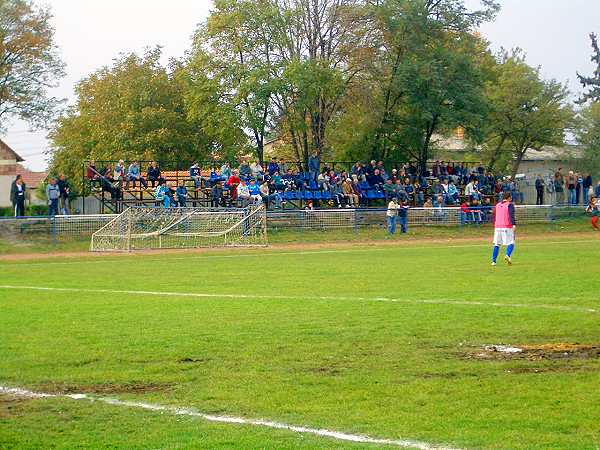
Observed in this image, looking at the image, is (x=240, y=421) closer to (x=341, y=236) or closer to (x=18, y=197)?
(x=341, y=236)

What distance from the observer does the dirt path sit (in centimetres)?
3550

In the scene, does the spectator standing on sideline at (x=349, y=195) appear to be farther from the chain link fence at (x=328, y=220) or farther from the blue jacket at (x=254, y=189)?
the blue jacket at (x=254, y=189)

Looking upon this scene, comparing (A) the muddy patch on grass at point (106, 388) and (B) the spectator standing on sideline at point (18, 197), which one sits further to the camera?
(B) the spectator standing on sideline at point (18, 197)

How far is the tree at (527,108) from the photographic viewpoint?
63.0 m

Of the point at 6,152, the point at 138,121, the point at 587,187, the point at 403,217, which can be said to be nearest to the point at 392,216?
the point at 403,217

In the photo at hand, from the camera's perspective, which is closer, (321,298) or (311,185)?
(321,298)

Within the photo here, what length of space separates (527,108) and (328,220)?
1041 inches

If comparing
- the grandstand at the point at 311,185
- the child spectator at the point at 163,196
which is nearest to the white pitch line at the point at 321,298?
the child spectator at the point at 163,196

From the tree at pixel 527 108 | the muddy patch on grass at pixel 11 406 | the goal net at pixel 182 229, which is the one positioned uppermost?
the tree at pixel 527 108

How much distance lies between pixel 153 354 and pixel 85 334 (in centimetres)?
222

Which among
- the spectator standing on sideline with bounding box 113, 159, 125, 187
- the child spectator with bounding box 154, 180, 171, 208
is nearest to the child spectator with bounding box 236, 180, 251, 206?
the child spectator with bounding box 154, 180, 171, 208

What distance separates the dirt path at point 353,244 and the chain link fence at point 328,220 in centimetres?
159

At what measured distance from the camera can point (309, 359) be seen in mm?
11703

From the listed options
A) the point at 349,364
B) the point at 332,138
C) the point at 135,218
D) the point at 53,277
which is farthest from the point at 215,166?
the point at 349,364
